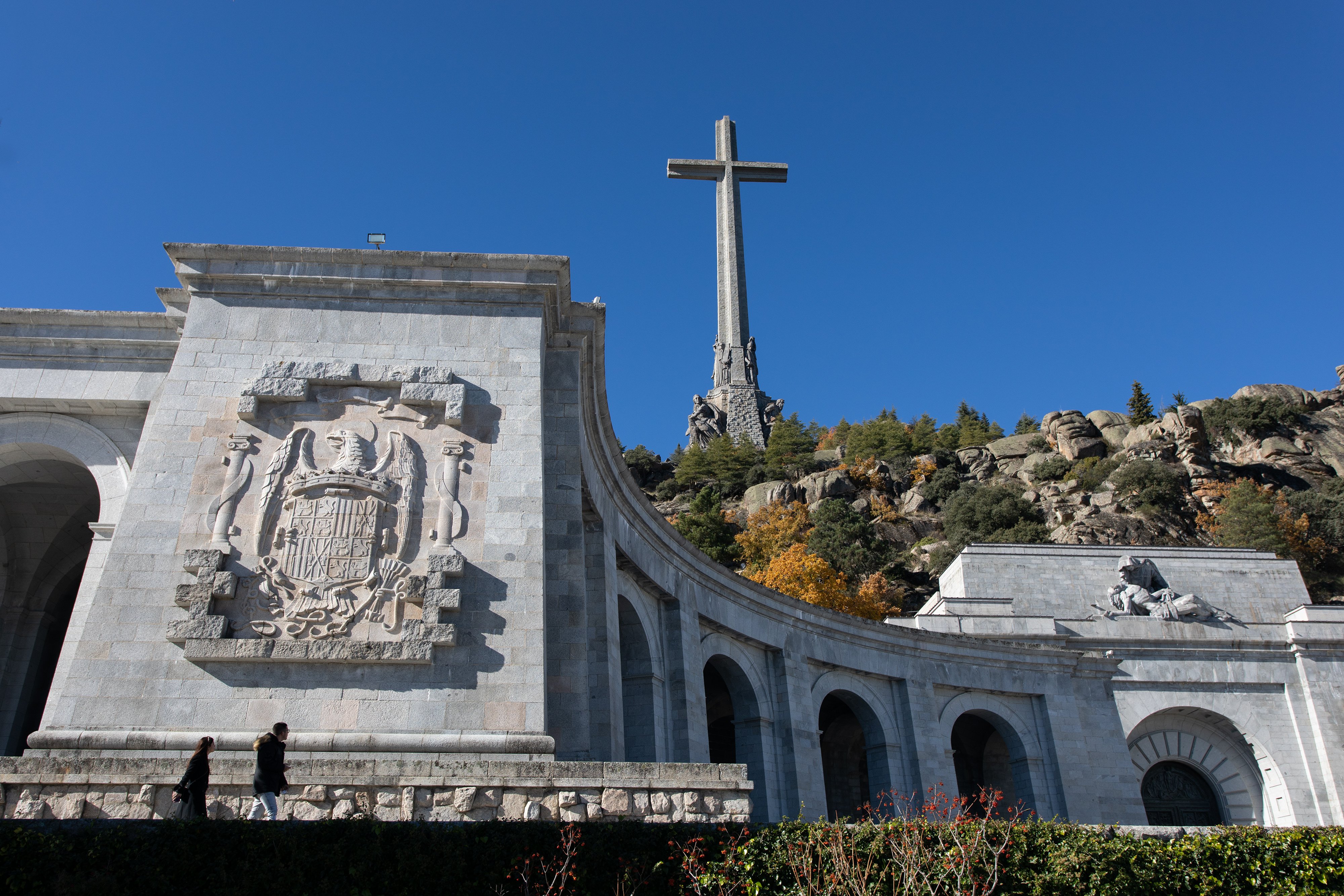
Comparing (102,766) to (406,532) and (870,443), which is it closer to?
(406,532)

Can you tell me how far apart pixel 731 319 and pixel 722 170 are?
13.3m

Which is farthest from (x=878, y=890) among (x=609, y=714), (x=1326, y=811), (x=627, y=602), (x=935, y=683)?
(x=1326, y=811)

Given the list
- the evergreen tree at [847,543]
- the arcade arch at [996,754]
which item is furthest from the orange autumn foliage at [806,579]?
the arcade arch at [996,754]

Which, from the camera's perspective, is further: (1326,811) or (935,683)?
(1326,811)

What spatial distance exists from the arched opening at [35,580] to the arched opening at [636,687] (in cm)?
950

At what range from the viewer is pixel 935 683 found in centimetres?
2531

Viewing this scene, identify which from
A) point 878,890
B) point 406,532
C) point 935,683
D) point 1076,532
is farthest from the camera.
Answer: point 1076,532

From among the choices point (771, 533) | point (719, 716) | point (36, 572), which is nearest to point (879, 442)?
point (771, 533)

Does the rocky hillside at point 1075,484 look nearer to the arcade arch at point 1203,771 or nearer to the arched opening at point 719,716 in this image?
the arcade arch at point 1203,771

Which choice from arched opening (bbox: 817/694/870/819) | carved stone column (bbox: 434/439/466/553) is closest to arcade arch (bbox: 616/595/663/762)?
carved stone column (bbox: 434/439/466/553)

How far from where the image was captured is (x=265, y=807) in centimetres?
902

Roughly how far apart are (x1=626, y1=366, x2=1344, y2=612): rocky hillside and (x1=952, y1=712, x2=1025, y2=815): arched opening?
21.8m

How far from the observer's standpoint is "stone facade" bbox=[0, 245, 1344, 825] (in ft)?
35.1

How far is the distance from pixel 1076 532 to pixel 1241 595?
19.5 m
